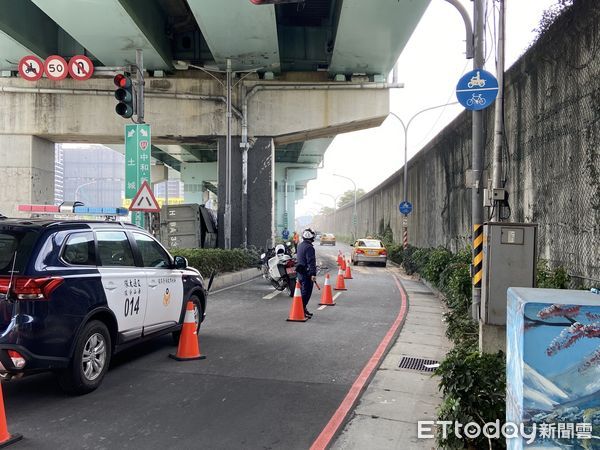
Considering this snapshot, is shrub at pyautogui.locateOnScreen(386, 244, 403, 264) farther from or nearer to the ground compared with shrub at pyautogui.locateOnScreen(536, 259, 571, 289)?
nearer to the ground

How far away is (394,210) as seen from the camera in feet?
109

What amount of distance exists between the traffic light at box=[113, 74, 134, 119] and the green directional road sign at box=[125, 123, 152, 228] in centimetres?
143

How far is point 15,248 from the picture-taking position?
4.96 metres

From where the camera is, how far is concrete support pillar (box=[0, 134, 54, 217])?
20.2 metres

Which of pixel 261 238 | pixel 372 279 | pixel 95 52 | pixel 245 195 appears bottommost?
pixel 372 279

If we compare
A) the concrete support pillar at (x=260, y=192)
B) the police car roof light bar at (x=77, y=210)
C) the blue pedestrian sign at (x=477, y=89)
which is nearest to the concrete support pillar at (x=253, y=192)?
the concrete support pillar at (x=260, y=192)

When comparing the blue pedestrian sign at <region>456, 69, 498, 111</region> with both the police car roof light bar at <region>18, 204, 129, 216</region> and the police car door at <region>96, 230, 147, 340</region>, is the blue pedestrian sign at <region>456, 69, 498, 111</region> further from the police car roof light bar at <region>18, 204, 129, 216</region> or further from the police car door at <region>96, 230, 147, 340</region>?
the police car roof light bar at <region>18, 204, 129, 216</region>

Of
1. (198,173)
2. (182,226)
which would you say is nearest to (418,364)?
(182,226)

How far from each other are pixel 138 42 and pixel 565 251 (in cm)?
1523

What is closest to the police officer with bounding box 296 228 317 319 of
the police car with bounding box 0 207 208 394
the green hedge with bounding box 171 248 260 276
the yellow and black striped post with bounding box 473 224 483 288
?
the yellow and black striped post with bounding box 473 224 483 288

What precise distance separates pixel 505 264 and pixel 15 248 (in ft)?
16.6

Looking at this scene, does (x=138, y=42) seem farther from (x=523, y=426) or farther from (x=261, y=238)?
(x=523, y=426)

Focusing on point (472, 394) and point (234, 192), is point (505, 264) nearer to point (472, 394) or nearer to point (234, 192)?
point (472, 394)

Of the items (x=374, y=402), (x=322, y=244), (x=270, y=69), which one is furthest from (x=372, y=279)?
(x=322, y=244)
